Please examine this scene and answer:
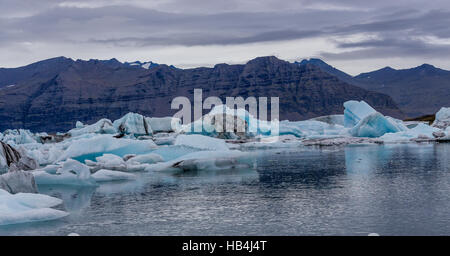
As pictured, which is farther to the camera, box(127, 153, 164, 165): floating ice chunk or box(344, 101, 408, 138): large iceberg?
box(344, 101, 408, 138): large iceberg

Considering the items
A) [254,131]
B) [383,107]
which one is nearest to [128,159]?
[254,131]

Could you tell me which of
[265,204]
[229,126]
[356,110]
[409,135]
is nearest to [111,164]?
[265,204]

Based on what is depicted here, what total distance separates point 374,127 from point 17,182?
3528 cm

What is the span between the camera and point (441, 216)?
427 inches

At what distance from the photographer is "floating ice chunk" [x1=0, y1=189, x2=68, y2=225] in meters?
10.9

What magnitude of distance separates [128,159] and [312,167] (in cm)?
870

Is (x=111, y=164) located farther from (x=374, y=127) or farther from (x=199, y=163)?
(x=374, y=127)

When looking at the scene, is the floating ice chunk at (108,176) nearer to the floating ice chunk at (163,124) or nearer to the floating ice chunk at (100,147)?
the floating ice chunk at (100,147)

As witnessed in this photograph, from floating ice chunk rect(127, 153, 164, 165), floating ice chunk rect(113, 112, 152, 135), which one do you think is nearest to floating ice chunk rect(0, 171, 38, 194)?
floating ice chunk rect(127, 153, 164, 165)

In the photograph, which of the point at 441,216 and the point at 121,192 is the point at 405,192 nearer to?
the point at 441,216

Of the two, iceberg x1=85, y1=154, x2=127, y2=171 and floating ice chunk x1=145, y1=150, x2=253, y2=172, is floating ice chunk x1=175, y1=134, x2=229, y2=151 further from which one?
iceberg x1=85, y1=154, x2=127, y2=171

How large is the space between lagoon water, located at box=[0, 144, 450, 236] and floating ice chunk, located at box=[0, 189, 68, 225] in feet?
0.85

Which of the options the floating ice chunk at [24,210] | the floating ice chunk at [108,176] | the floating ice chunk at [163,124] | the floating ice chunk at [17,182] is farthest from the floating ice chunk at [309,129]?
the floating ice chunk at [24,210]

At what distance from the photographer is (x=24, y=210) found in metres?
11.5
